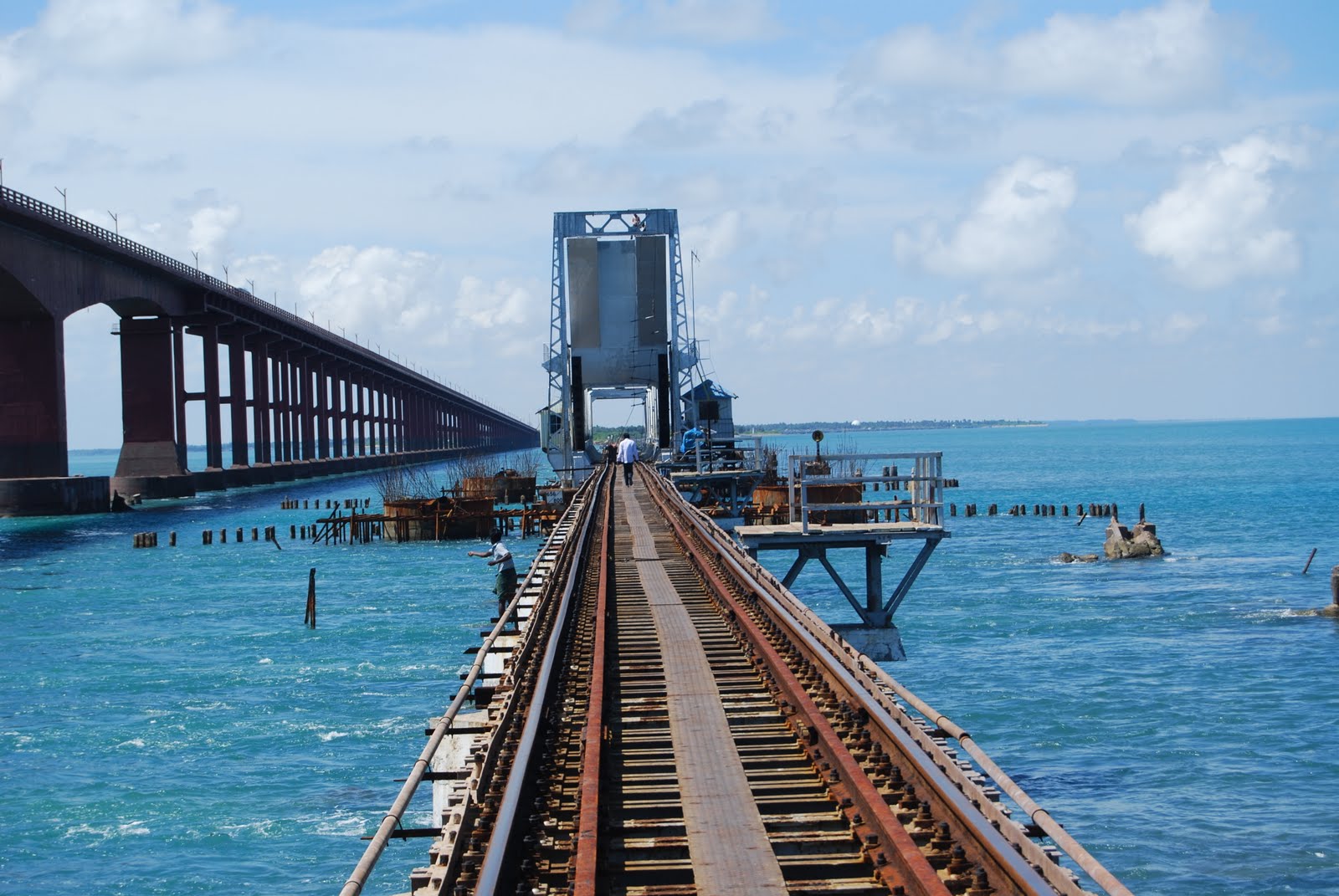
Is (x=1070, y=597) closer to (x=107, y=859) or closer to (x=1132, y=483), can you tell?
(x=107, y=859)

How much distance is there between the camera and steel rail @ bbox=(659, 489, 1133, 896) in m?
6.77

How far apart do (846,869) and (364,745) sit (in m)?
15.4

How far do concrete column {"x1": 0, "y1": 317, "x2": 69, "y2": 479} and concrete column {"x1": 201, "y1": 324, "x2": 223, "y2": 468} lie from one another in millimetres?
26150

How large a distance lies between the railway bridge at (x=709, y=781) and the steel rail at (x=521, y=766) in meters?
0.02

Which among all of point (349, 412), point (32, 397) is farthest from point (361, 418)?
point (32, 397)

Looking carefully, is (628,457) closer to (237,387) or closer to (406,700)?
(406,700)

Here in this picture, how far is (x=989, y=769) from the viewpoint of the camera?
8.41 meters

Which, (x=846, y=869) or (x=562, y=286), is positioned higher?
(x=562, y=286)

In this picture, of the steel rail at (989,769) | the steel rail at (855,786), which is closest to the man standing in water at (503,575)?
the steel rail at (989,769)

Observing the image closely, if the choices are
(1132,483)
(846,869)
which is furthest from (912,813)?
(1132,483)

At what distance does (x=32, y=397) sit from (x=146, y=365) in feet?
62.2

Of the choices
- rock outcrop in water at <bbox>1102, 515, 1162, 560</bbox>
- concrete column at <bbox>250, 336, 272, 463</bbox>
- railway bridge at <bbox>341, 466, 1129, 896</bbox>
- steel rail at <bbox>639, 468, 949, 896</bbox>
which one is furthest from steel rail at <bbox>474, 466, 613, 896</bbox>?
concrete column at <bbox>250, 336, 272, 463</bbox>

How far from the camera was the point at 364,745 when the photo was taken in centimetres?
2159

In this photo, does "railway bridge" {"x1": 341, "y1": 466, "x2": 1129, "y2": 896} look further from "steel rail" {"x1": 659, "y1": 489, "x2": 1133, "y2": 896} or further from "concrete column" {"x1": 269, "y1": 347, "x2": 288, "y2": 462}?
"concrete column" {"x1": 269, "y1": 347, "x2": 288, "y2": 462}
